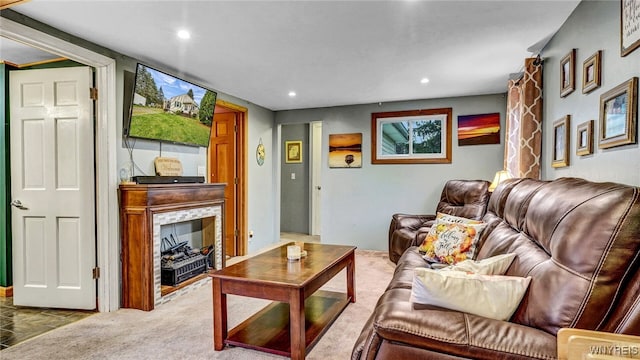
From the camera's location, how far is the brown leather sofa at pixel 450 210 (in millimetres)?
3848

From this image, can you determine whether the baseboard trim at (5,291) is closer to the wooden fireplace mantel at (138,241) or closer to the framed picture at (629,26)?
the wooden fireplace mantel at (138,241)

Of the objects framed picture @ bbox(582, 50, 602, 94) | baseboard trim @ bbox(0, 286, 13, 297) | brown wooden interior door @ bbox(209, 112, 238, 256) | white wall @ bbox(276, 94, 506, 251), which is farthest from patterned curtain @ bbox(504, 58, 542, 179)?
baseboard trim @ bbox(0, 286, 13, 297)

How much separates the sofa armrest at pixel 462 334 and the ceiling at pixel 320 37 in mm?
1788

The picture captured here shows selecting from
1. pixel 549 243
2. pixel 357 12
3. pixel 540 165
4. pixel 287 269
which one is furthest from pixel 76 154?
pixel 540 165

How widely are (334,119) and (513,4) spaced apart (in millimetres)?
3228

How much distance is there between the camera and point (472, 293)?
4.19 feet

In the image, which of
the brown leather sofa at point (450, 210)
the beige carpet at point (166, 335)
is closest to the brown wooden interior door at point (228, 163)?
the beige carpet at point (166, 335)

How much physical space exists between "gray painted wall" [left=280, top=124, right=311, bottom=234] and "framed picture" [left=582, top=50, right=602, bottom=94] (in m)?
4.97

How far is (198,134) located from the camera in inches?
148

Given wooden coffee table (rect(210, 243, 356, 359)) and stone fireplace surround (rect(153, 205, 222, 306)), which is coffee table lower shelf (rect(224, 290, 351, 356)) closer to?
wooden coffee table (rect(210, 243, 356, 359))

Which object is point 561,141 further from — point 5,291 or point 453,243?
point 5,291

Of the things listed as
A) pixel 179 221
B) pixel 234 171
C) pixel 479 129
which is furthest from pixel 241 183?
pixel 479 129

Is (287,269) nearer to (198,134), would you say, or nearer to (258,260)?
(258,260)

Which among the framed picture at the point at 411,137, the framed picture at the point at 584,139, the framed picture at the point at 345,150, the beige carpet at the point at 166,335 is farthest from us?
the framed picture at the point at 345,150
